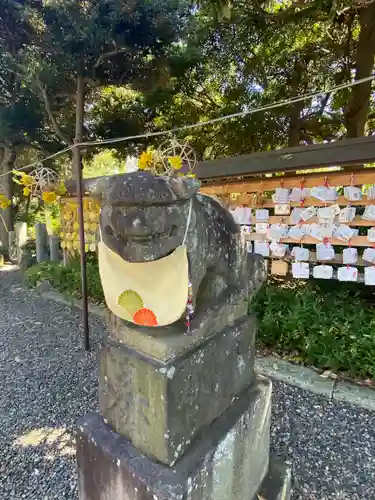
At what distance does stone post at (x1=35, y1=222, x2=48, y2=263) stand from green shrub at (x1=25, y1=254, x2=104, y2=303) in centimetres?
96

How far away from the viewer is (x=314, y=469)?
2039mm

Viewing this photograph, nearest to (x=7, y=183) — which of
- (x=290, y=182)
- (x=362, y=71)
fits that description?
(x=290, y=182)

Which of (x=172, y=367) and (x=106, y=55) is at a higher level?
(x=106, y=55)

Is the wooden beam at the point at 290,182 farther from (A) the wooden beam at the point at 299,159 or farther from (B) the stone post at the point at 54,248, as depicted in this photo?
(B) the stone post at the point at 54,248

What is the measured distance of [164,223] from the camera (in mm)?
986

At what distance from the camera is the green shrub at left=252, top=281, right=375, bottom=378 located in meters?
3.01

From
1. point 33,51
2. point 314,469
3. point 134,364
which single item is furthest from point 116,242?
point 33,51

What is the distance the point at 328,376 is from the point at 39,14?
21.7 feet

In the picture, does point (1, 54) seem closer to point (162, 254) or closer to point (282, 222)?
point (282, 222)

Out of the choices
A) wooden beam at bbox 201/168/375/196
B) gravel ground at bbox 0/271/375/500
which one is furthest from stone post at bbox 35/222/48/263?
wooden beam at bbox 201/168/375/196

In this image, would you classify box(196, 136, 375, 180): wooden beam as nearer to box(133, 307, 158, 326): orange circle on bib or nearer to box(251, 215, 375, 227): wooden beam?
box(251, 215, 375, 227): wooden beam

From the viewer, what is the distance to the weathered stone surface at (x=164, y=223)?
94 centimetres

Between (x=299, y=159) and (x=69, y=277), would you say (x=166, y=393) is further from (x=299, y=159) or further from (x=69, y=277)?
(x=69, y=277)

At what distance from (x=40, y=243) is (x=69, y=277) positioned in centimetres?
256
